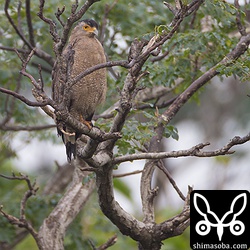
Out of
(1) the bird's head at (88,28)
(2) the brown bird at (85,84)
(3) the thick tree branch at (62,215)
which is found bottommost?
(3) the thick tree branch at (62,215)

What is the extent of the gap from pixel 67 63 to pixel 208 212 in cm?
144

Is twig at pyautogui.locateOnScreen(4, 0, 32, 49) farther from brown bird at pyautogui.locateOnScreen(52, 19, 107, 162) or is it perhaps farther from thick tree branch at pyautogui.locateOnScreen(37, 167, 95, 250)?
thick tree branch at pyautogui.locateOnScreen(37, 167, 95, 250)

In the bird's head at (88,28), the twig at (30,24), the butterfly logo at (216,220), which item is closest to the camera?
the butterfly logo at (216,220)

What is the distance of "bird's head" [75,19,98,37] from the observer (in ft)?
19.2

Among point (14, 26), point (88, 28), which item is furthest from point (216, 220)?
point (14, 26)

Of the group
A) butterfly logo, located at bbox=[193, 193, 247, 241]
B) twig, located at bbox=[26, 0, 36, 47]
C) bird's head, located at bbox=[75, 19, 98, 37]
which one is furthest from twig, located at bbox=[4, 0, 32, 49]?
butterfly logo, located at bbox=[193, 193, 247, 241]

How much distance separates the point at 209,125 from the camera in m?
13.1

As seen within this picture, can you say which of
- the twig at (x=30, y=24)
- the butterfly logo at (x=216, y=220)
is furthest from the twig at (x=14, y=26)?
the butterfly logo at (x=216, y=220)

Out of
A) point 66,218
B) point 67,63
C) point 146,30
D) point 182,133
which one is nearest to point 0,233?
point 66,218

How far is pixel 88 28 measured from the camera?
5910mm

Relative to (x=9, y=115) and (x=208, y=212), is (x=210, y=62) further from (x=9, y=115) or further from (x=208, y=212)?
(x=9, y=115)

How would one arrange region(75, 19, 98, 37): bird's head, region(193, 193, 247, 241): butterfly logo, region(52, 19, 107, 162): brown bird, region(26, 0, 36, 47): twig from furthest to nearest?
region(26, 0, 36, 47): twig, region(75, 19, 98, 37): bird's head, region(52, 19, 107, 162): brown bird, region(193, 193, 247, 241): butterfly logo

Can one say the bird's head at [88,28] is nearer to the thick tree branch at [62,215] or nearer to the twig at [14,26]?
the twig at [14,26]

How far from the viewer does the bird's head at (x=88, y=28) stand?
5.86 metres
